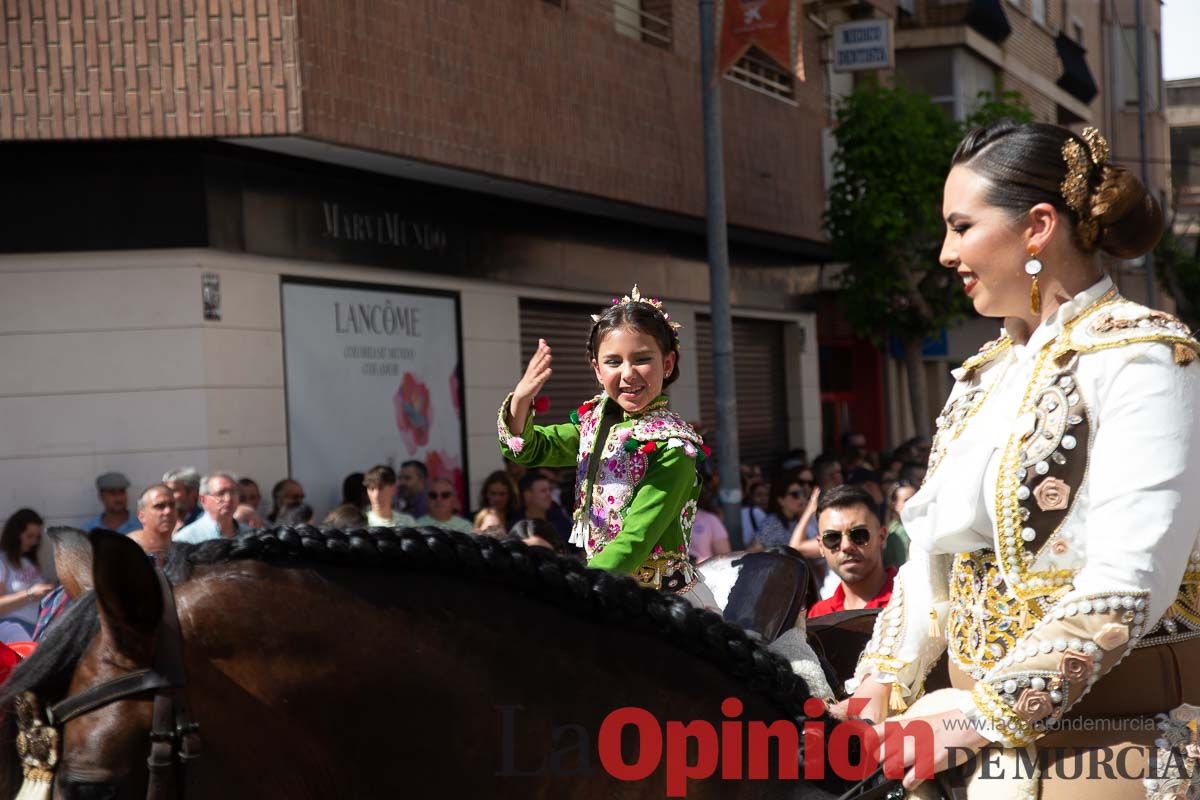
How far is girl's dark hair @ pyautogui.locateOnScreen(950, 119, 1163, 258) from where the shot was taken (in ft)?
7.79

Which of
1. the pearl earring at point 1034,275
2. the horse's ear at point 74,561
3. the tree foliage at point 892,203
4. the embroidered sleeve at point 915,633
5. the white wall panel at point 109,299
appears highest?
the tree foliage at point 892,203

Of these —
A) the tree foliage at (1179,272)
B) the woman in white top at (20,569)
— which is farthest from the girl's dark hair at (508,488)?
the tree foliage at (1179,272)

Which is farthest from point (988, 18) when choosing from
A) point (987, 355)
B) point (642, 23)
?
point (987, 355)

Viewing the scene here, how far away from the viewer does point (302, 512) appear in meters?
10.4

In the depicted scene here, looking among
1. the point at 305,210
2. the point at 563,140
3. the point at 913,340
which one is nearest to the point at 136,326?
the point at 305,210

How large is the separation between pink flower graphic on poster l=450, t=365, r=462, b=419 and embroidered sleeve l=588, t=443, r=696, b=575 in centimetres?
1041

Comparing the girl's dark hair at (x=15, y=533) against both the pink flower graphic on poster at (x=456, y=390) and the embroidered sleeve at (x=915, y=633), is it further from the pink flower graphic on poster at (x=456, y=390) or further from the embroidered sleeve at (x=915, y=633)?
the embroidered sleeve at (x=915, y=633)

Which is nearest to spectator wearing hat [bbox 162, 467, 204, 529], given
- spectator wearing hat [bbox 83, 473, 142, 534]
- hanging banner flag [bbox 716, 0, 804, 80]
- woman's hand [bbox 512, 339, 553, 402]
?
spectator wearing hat [bbox 83, 473, 142, 534]

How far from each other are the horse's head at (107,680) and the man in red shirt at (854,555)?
439 cm

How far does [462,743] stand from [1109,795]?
1.02 meters

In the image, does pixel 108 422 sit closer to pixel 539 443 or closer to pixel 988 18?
pixel 539 443

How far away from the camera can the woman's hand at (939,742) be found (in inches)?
89.5

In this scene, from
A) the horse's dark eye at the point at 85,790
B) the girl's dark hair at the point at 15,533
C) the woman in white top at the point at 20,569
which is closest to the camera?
the horse's dark eye at the point at 85,790

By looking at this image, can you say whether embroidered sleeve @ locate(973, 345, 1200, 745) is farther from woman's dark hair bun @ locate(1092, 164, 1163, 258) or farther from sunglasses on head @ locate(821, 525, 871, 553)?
sunglasses on head @ locate(821, 525, 871, 553)
